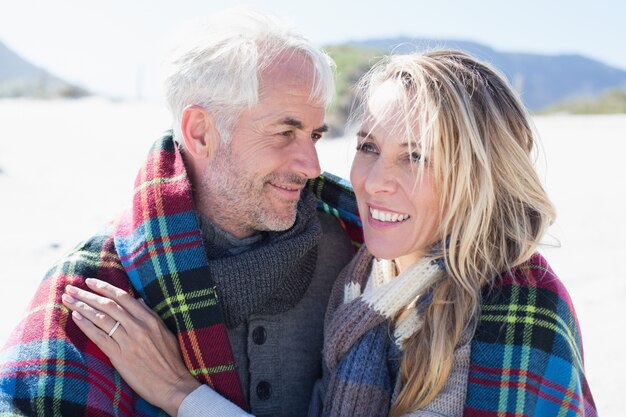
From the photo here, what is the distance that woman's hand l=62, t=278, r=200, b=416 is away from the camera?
211 cm

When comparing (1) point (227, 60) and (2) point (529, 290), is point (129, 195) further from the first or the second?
(2) point (529, 290)

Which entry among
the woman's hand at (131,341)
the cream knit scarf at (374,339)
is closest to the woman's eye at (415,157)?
the cream knit scarf at (374,339)

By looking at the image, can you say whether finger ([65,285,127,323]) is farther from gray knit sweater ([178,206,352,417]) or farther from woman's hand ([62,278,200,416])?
gray knit sweater ([178,206,352,417])

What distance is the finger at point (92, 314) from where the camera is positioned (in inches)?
83.2

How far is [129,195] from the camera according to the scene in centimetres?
398

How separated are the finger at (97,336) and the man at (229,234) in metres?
0.02

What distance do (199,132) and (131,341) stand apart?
2.65 feet

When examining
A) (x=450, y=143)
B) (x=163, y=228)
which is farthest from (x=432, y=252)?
(x=163, y=228)

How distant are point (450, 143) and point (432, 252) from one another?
38 centimetres

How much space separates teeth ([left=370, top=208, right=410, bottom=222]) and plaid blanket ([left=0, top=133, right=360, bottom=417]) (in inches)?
23.1

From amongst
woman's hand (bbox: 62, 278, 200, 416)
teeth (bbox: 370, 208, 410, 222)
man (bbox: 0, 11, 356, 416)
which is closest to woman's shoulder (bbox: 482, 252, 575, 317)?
teeth (bbox: 370, 208, 410, 222)

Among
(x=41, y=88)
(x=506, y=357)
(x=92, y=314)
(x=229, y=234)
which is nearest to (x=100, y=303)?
(x=92, y=314)

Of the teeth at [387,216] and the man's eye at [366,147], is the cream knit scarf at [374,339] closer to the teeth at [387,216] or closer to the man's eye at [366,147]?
the teeth at [387,216]

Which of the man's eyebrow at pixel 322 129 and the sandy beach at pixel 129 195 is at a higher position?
the man's eyebrow at pixel 322 129
